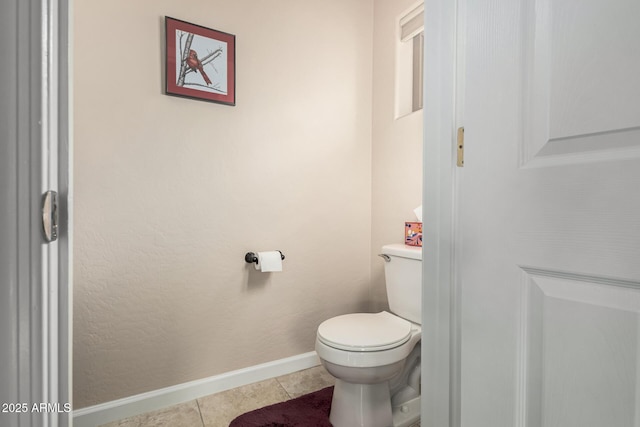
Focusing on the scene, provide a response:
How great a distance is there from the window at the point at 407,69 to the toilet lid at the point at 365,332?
119 centimetres

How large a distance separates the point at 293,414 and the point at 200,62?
173cm

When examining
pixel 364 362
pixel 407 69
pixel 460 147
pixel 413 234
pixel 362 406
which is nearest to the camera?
pixel 460 147

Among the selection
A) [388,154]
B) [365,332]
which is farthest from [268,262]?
[388,154]

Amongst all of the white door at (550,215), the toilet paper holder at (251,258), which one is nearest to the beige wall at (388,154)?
the toilet paper holder at (251,258)

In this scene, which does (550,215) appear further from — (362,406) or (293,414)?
(293,414)

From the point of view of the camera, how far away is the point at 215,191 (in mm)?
1667

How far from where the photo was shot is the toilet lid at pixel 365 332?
4.19 feet

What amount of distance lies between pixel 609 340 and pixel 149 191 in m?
1.63

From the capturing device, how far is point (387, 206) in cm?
202

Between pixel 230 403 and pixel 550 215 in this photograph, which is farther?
pixel 230 403

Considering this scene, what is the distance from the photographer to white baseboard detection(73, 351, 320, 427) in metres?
1.41

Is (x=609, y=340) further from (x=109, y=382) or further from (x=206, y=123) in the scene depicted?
(x=109, y=382)

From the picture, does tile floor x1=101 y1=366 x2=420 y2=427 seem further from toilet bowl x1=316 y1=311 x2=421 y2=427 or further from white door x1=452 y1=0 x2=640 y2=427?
white door x1=452 y1=0 x2=640 y2=427

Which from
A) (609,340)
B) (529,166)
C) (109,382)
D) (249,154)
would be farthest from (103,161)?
(609,340)
